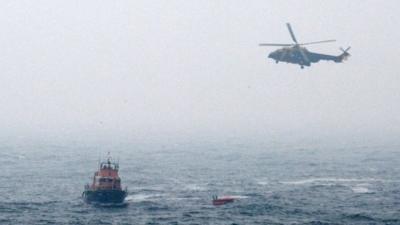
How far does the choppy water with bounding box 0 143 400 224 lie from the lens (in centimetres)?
8725

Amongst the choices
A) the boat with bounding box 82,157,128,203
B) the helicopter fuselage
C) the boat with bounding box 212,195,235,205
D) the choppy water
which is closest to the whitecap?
the choppy water

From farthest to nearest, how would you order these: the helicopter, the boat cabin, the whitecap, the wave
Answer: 1. the wave
2. the whitecap
3. the boat cabin
4. the helicopter

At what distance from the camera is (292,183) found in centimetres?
11931

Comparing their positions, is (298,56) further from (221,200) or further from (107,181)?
(107,181)

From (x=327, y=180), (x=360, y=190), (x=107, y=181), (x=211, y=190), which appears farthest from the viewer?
(x=327, y=180)

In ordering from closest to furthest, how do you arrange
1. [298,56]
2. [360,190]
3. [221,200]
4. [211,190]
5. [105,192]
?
[298,56]
[221,200]
[105,192]
[360,190]
[211,190]

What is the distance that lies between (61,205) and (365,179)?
2193 inches

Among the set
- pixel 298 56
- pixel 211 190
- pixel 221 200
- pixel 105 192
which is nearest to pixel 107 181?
pixel 105 192

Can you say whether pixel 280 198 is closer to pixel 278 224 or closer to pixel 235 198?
pixel 235 198

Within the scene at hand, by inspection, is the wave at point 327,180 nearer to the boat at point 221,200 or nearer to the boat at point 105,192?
the boat at point 221,200

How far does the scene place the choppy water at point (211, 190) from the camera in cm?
8725

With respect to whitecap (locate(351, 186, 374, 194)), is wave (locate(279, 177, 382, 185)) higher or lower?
higher

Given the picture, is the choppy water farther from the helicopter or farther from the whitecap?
the helicopter

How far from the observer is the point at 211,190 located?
111 meters
